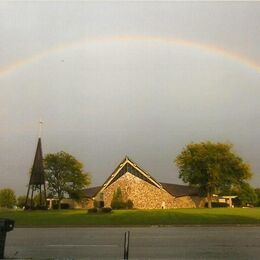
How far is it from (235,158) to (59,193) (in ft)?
87.2

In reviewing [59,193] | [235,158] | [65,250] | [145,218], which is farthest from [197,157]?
[65,250]

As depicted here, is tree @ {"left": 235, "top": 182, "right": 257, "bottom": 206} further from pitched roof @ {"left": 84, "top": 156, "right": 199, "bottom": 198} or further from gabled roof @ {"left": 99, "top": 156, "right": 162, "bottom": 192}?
gabled roof @ {"left": 99, "top": 156, "right": 162, "bottom": 192}

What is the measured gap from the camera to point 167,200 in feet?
240

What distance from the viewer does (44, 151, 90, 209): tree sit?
187ft

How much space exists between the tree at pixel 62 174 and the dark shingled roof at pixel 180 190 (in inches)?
832

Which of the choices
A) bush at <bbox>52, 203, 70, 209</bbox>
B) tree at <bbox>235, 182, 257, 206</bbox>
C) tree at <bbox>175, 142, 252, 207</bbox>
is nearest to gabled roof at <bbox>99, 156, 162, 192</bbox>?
tree at <bbox>175, 142, 252, 207</bbox>

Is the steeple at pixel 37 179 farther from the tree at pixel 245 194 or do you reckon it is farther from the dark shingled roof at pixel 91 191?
the tree at pixel 245 194

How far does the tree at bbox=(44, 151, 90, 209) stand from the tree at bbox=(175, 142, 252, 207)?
18203mm

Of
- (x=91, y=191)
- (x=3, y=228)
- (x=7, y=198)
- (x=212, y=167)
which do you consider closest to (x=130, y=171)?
(x=91, y=191)

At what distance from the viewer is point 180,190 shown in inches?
3041

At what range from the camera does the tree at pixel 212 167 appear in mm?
67688

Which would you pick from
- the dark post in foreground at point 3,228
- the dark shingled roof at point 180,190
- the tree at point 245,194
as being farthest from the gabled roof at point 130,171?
the dark post in foreground at point 3,228

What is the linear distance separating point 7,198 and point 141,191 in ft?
74.2

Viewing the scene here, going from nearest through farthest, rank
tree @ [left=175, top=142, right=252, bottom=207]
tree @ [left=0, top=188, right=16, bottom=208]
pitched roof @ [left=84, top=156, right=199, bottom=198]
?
1. tree @ [left=175, top=142, right=252, bottom=207]
2. pitched roof @ [left=84, top=156, right=199, bottom=198]
3. tree @ [left=0, top=188, right=16, bottom=208]
